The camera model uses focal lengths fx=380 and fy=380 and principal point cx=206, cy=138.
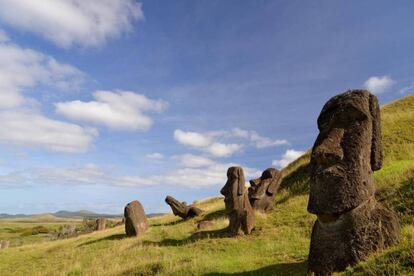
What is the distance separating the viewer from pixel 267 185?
2502cm

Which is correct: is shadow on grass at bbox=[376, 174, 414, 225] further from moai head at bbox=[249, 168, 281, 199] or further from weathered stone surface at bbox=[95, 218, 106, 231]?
weathered stone surface at bbox=[95, 218, 106, 231]

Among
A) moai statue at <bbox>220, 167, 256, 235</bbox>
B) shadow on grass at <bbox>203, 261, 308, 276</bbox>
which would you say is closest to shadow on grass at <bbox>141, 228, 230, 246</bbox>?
moai statue at <bbox>220, 167, 256, 235</bbox>

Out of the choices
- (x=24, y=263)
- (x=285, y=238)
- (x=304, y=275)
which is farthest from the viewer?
(x=24, y=263)

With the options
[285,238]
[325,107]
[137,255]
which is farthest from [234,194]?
[325,107]

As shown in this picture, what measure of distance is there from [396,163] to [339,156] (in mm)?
15705

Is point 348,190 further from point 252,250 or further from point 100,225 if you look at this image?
point 100,225

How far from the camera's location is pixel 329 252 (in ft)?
30.8

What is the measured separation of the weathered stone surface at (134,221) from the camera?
25.6m

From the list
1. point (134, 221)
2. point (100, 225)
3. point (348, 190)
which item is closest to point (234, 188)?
point (134, 221)

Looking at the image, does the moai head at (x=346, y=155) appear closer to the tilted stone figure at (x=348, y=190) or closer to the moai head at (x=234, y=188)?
the tilted stone figure at (x=348, y=190)

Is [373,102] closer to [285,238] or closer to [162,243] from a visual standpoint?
[285,238]

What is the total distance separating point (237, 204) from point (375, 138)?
10.5m

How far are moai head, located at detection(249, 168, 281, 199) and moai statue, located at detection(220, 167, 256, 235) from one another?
147 inches

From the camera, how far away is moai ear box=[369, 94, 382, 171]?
10.5m
